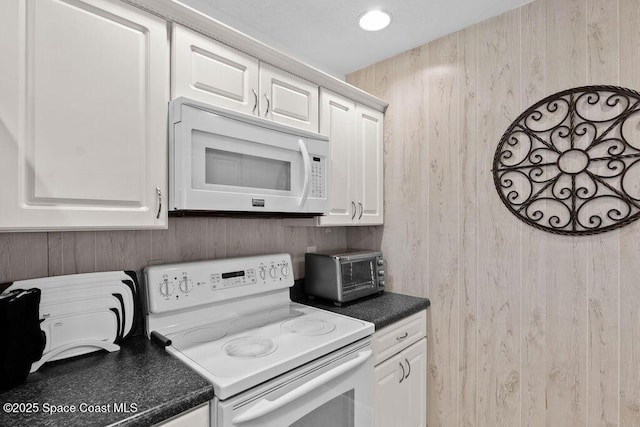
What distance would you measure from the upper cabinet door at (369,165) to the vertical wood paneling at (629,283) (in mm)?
1185

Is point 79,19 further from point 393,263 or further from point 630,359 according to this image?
point 630,359

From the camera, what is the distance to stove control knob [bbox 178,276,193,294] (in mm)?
1430

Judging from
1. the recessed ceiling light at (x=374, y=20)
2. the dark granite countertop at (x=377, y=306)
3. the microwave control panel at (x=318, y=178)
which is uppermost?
the recessed ceiling light at (x=374, y=20)

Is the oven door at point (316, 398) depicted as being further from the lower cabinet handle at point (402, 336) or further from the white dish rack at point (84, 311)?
the white dish rack at point (84, 311)

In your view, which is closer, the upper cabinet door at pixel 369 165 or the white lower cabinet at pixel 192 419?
the white lower cabinet at pixel 192 419

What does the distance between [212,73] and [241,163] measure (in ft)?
1.24

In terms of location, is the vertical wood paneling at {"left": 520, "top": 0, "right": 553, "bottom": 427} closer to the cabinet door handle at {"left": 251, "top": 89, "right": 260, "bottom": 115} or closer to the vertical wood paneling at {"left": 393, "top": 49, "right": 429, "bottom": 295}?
the vertical wood paneling at {"left": 393, "top": 49, "right": 429, "bottom": 295}

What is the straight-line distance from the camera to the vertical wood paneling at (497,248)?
1.68 m

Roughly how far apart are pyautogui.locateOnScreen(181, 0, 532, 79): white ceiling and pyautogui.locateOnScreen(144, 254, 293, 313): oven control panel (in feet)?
4.08

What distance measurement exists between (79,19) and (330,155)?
1.18 m

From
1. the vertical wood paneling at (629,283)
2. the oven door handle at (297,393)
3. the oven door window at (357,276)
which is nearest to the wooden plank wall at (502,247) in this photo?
the vertical wood paneling at (629,283)

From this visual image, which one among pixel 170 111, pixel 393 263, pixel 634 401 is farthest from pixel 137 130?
pixel 634 401

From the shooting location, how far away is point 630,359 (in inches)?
54.4

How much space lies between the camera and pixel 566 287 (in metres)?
1.54
